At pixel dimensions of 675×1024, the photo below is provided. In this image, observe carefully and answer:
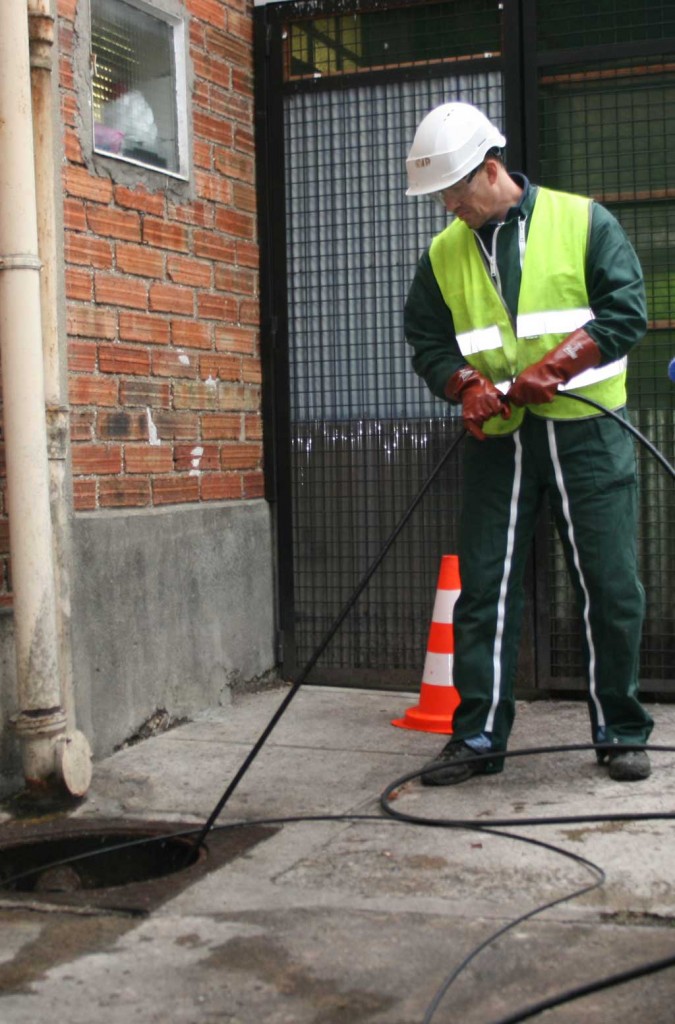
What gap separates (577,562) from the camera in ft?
14.9

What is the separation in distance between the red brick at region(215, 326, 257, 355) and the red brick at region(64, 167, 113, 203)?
90cm

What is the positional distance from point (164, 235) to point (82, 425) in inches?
36.9

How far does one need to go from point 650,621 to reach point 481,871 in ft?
7.66

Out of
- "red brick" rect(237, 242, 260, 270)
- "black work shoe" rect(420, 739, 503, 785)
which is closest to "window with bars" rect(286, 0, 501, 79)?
"red brick" rect(237, 242, 260, 270)

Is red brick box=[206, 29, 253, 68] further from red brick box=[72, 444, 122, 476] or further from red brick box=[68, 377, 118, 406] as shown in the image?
red brick box=[72, 444, 122, 476]

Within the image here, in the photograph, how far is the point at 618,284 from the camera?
14.3ft

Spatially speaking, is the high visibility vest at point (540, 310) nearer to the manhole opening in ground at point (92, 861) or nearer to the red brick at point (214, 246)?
the red brick at point (214, 246)

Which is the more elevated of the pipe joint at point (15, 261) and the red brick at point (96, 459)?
the pipe joint at point (15, 261)

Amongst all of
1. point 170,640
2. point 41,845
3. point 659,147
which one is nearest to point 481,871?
point 41,845

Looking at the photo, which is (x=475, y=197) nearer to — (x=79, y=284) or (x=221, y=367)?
(x=79, y=284)

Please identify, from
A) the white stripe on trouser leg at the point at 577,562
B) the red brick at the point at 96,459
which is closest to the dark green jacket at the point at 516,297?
the white stripe on trouser leg at the point at 577,562

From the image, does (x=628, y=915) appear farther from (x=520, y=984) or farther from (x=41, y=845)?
(x=41, y=845)

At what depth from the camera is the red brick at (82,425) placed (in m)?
4.79

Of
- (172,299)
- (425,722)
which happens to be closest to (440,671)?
(425,722)
